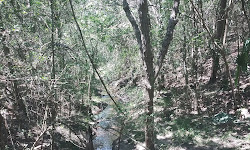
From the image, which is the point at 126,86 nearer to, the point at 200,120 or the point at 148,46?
the point at 200,120

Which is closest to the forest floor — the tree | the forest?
the forest

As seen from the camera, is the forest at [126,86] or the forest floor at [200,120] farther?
the forest floor at [200,120]

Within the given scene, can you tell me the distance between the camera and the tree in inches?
229

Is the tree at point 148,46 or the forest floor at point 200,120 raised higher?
the tree at point 148,46

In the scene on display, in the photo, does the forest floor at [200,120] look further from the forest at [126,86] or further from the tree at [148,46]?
the tree at [148,46]

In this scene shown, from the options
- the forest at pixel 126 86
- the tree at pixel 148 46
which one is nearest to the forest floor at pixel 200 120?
the forest at pixel 126 86

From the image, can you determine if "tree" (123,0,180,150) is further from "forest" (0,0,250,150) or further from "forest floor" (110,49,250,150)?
"forest floor" (110,49,250,150)

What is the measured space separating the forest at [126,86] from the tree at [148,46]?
1.1 inches

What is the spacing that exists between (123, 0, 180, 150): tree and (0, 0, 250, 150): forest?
0.03 m

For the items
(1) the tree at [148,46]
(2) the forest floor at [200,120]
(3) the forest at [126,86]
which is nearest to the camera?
(3) the forest at [126,86]

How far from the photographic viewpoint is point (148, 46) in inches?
237

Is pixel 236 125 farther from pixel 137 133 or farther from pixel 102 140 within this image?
pixel 102 140

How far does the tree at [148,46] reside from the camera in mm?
5816

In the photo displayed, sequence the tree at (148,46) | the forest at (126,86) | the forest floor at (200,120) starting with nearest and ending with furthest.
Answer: the forest at (126,86), the tree at (148,46), the forest floor at (200,120)
